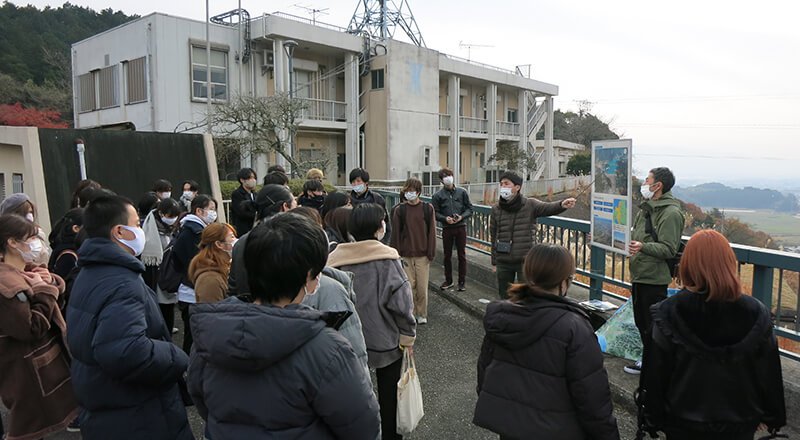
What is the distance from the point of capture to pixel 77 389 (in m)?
2.41

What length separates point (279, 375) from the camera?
1.58 m

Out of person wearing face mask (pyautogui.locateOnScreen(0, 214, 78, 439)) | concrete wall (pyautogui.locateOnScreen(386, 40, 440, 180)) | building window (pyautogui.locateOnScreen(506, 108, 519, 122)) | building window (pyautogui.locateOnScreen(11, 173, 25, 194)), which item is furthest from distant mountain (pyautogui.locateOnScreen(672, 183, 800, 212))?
building window (pyautogui.locateOnScreen(506, 108, 519, 122))

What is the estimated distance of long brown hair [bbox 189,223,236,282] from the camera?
392 centimetres

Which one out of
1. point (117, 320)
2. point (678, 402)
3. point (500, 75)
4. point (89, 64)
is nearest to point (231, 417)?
point (117, 320)

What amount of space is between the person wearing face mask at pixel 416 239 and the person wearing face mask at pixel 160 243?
274 centimetres

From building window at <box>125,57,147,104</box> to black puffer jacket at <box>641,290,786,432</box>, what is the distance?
2286 centimetres

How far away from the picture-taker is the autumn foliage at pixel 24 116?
26.5 m

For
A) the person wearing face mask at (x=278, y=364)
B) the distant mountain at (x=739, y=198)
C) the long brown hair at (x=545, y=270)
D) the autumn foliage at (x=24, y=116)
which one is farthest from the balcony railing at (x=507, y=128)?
the person wearing face mask at (x=278, y=364)

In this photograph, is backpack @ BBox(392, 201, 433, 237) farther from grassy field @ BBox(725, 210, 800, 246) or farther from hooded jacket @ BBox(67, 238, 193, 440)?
hooded jacket @ BBox(67, 238, 193, 440)

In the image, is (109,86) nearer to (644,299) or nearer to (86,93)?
(86,93)

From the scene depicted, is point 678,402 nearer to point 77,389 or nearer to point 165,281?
point 77,389

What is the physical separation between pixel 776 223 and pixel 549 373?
625cm

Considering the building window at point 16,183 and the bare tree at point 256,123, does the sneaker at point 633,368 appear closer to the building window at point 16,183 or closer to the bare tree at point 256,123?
the building window at point 16,183

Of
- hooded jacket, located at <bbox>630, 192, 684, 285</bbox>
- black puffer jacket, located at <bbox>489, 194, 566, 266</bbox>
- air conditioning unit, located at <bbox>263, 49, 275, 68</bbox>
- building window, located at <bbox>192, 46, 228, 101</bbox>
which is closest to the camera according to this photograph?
hooded jacket, located at <bbox>630, 192, 684, 285</bbox>
